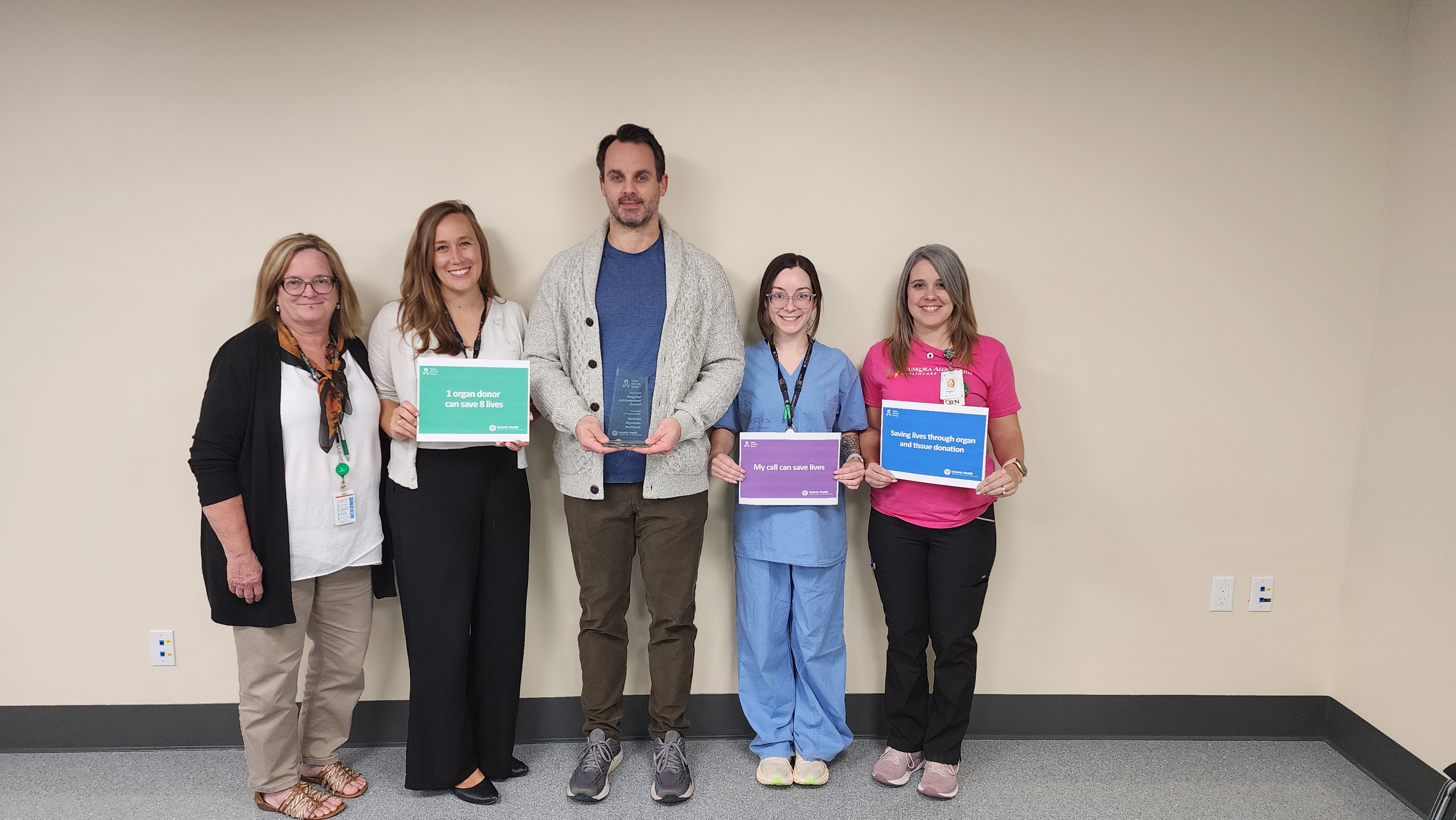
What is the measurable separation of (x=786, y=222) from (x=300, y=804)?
239 centimetres

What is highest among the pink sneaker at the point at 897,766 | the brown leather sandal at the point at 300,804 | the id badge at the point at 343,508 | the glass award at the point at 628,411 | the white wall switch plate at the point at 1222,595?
the glass award at the point at 628,411

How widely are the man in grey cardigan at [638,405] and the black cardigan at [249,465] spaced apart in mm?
721

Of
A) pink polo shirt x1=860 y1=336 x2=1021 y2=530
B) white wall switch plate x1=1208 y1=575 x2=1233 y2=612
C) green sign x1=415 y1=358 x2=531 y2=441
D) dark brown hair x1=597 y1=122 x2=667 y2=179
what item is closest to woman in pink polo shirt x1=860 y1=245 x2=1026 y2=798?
pink polo shirt x1=860 y1=336 x2=1021 y2=530

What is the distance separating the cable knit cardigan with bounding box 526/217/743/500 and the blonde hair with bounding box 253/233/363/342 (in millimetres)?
535

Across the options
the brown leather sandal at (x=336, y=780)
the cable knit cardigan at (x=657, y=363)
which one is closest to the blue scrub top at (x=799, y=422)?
the cable knit cardigan at (x=657, y=363)

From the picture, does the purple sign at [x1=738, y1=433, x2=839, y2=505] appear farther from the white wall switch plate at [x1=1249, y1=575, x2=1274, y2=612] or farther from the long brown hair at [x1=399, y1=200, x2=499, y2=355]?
the white wall switch plate at [x1=1249, y1=575, x2=1274, y2=612]

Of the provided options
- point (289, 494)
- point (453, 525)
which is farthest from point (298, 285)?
point (453, 525)

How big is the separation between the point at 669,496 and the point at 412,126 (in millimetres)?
1503

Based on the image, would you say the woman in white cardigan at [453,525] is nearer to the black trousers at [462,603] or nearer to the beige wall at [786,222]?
the black trousers at [462,603]

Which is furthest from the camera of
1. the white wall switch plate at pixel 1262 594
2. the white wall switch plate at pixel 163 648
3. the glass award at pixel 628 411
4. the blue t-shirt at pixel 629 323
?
the white wall switch plate at pixel 1262 594

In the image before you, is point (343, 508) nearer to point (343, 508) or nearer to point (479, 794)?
point (343, 508)

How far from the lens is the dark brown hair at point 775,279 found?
2400mm

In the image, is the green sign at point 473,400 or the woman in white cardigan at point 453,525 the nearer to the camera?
the green sign at point 473,400

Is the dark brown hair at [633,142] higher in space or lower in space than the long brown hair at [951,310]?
higher
